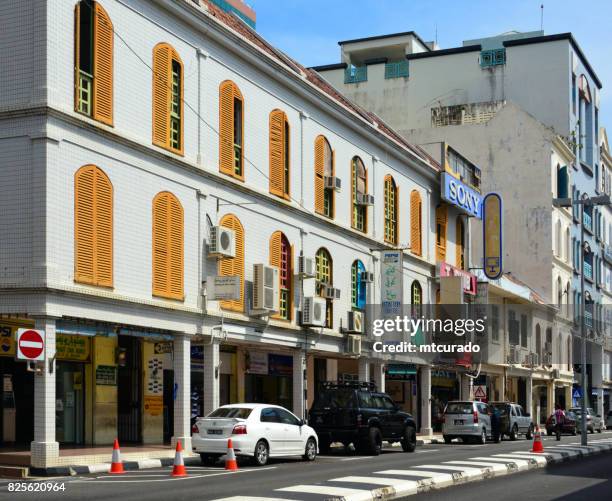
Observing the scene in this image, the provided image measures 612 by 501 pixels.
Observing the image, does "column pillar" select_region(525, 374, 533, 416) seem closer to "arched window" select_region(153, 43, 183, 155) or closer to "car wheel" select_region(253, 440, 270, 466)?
"arched window" select_region(153, 43, 183, 155)

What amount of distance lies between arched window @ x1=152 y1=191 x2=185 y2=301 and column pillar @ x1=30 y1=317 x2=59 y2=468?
4.79 metres

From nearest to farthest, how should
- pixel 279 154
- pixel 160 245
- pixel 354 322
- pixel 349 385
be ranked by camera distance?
pixel 160 245 → pixel 349 385 → pixel 279 154 → pixel 354 322

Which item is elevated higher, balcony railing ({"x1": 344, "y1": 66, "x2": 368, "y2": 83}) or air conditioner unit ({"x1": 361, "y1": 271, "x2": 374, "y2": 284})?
balcony railing ({"x1": 344, "y1": 66, "x2": 368, "y2": 83})

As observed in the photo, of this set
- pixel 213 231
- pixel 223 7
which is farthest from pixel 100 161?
pixel 223 7

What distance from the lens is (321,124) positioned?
38.2m

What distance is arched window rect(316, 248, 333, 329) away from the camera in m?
37.7

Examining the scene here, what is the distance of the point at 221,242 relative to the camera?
29922 mm

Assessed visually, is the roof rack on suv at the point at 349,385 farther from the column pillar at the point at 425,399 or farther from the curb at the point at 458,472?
the column pillar at the point at 425,399

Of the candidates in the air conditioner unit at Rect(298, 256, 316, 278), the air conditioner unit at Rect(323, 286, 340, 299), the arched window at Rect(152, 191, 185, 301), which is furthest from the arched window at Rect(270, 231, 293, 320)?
the arched window at Rect(152, 191, 185, 301)

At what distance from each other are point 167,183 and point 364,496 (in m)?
14.9

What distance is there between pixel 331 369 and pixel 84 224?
19.3 meters

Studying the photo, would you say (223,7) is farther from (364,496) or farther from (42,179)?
(364,496)

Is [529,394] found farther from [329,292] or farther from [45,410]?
[45,410]

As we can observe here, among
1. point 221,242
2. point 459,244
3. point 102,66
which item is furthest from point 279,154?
point 459,244
